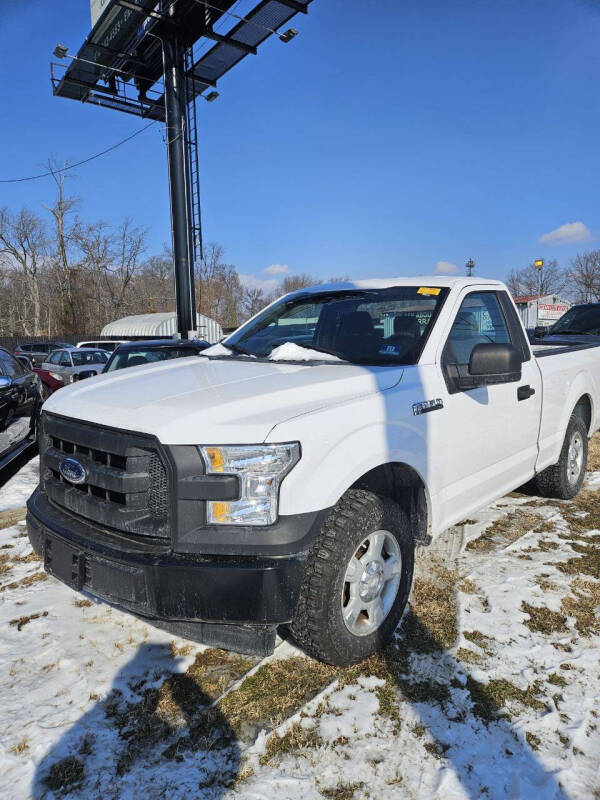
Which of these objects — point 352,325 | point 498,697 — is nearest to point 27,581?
point 352,325

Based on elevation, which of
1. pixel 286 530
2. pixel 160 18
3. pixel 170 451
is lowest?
pixel 286 530

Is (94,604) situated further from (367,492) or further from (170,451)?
(367,492)

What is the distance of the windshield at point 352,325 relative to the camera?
3.22m

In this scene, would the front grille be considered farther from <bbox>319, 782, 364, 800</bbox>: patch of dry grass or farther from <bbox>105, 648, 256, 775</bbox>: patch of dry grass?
<bbox>319, 782, 364, 800</bbox>: patch of dry grass

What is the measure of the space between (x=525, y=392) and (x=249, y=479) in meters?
2.47

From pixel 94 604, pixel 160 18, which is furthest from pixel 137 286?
pixel 94 604

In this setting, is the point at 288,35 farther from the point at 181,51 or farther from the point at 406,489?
the point at 406,489

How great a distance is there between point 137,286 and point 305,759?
56.3 meters

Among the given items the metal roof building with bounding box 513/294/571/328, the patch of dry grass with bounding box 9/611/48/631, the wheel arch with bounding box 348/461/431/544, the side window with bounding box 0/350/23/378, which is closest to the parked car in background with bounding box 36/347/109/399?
the side window with bounding box 0/350/23/378

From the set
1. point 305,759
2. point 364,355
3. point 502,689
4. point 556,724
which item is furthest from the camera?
point 364,355

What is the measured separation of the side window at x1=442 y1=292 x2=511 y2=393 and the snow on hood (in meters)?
0.68

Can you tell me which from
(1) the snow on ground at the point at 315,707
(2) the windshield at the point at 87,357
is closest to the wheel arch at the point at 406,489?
(1) the snow on ground at the point at 315,707

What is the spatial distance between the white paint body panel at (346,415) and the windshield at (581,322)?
650 centimetres

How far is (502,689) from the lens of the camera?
2.48 m
